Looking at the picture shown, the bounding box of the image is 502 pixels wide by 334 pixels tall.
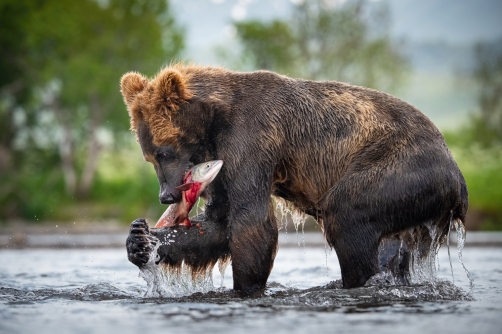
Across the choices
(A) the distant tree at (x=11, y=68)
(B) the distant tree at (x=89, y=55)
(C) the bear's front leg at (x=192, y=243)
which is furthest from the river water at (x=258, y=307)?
(A) the distant tree at (x=11, y=68)

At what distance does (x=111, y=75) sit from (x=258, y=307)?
75.0ft

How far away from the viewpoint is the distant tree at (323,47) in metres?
32.8

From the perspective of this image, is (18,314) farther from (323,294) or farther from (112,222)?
(112,222)

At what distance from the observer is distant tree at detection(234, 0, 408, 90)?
3275cm

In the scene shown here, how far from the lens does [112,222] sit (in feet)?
80.3

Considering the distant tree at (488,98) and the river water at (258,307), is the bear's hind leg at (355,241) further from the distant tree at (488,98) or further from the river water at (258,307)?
the distant tree at (488,98)

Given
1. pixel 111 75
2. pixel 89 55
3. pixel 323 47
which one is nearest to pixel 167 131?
pixel 111 75

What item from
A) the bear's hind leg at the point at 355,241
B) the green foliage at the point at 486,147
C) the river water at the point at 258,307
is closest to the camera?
the river water at the point at 258,307

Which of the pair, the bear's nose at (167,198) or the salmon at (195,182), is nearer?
the salmon at (195,182)

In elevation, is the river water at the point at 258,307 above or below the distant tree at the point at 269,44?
below

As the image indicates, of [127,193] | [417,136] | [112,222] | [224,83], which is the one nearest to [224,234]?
[224,83]

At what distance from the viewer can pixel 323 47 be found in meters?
33.1

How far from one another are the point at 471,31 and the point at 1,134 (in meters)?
148

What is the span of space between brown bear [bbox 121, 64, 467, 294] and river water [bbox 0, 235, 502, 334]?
0.34 meters
